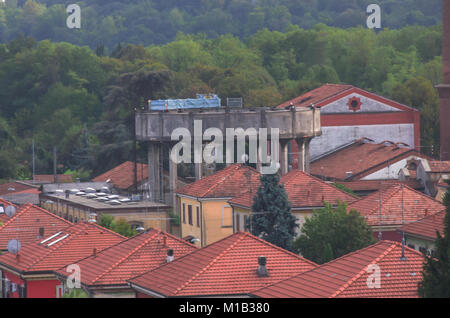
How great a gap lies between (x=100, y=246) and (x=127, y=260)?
475cm

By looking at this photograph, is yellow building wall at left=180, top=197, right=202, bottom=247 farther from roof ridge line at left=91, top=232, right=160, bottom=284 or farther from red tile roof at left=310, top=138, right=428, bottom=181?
roof ridge line at left=91, top=232, right=160, bottom=284

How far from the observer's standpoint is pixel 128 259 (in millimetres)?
37281

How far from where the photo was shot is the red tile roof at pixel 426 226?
4459 centimetres

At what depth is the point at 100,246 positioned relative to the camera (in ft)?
137

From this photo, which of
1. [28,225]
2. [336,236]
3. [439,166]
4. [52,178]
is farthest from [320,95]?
[336,236]

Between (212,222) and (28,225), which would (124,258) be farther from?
(212,222)

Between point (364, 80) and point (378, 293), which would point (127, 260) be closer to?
point (378, 293)

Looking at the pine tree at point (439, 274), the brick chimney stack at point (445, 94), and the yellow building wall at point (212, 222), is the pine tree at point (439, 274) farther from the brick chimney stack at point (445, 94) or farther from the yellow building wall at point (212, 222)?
the brick chimney stack at point (445, 94)

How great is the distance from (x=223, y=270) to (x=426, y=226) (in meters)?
13.6

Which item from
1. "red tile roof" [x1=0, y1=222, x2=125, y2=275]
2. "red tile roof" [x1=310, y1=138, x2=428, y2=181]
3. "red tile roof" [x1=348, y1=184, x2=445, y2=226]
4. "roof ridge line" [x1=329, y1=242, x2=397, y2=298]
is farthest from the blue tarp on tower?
"roof ridge line" [x1=329, y1=242, x2=397, y2=298]

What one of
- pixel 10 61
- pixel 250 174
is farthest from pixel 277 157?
pixel 10 61

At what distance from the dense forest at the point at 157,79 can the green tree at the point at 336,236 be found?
43622 millimetres

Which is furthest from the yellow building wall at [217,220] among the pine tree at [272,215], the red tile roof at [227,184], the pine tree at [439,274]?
the pine tree at [439,274]

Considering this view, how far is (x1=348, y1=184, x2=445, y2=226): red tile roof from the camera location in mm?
49750
